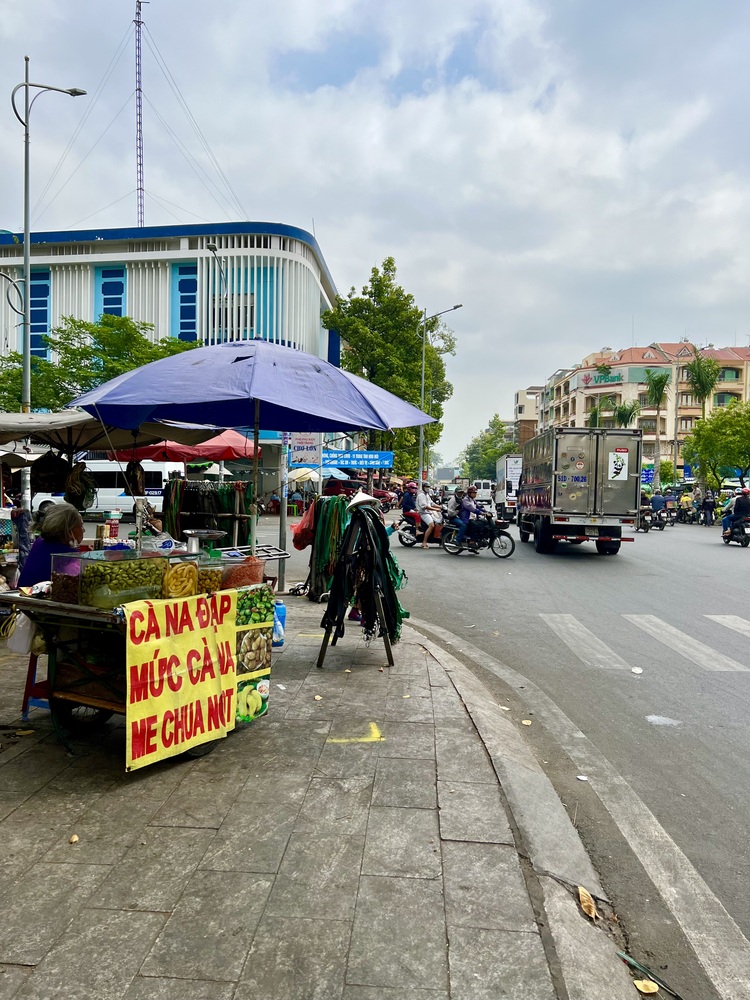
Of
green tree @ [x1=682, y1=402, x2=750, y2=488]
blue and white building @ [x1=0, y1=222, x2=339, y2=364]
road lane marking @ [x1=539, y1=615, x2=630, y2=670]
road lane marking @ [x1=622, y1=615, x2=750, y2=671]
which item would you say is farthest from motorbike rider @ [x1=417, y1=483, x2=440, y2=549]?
green tree @ [x1=682, y1=402, x2=750, y2=488]

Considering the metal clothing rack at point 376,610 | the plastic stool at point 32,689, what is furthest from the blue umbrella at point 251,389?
the plastic stool at point 32,689

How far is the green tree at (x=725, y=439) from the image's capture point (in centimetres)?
4156

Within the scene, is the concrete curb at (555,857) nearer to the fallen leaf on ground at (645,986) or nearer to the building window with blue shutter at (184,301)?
the fallen leaf on ground at (645,986)

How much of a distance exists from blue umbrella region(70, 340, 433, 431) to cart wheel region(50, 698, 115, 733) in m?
1.92

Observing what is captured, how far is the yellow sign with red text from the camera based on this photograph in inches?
142

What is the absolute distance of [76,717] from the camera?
14.3 feet

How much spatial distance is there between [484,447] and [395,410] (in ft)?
380

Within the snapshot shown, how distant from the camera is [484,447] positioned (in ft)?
393

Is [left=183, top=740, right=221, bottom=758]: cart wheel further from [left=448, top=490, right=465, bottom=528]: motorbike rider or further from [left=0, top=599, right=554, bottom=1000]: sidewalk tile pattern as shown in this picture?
[left=448, top=490, right=465, bottom=528]: motorbike rider

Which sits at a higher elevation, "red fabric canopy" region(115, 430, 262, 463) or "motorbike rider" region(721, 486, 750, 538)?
"red fabric canopy" region(115, 430, 262, 463)

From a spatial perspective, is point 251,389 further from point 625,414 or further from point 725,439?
point 625,414

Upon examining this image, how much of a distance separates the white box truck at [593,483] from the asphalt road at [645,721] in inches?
145

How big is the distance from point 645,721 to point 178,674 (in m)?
3.46

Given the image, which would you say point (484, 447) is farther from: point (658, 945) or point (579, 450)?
point (658, 945)
